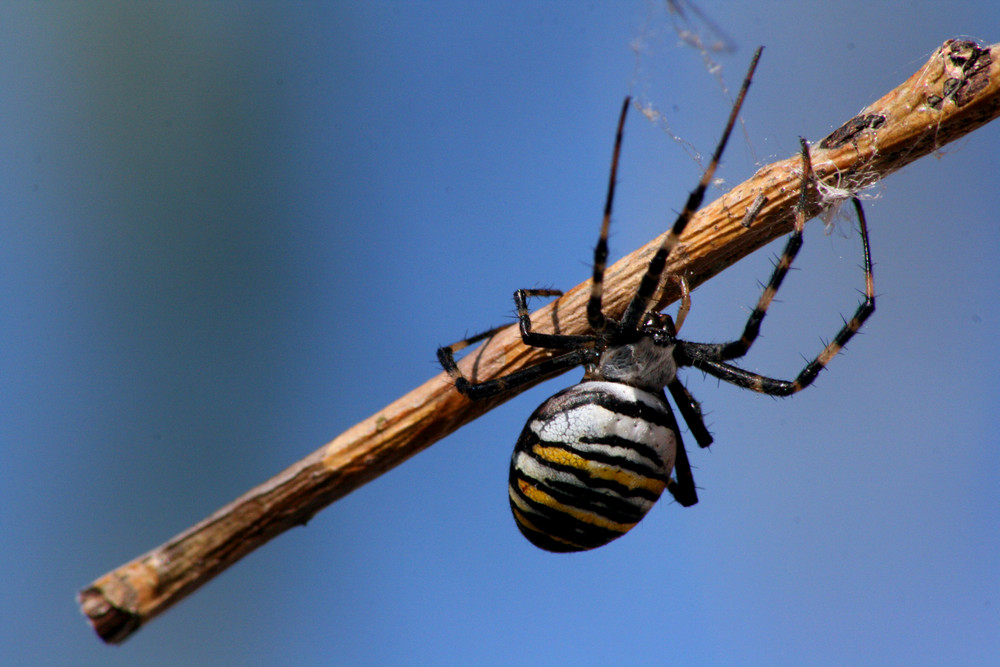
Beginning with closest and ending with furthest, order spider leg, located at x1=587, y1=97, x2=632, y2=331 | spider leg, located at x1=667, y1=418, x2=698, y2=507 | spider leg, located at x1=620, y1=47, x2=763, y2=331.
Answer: spider leg, located at x1=620, y1=47, x2=763, y2=331 < spider leg, located at x1=587, y1=97, x2=632, y2=331 < spider leg, located at x1=667, y1=418, x2=698, y2=507

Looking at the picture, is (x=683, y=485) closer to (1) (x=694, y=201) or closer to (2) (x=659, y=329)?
(2) (x=659, y=329)

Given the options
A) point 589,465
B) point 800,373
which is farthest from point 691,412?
point 589,465

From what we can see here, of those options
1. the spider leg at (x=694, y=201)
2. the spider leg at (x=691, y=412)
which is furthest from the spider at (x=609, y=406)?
the spider leg at (x=691, y=412)

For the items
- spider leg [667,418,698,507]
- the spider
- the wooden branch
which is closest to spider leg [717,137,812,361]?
the spider

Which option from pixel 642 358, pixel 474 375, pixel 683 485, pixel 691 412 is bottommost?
pixel 683 485

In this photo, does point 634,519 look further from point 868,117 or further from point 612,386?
point 868,117

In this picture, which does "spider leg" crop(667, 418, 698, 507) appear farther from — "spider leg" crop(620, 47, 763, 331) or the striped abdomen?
"spider leg" crop(620, 47, 763, 331)

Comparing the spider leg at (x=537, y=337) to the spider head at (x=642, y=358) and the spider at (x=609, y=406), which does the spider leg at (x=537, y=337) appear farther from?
the spider head at (x=642, y=358)
